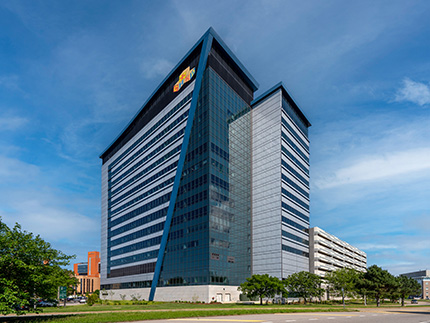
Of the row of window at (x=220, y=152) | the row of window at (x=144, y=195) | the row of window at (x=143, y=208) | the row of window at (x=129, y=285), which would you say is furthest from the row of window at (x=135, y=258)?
the row of window at (x=220, y=152)

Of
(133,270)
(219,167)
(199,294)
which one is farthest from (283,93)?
(133,270)

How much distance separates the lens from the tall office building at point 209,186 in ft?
262

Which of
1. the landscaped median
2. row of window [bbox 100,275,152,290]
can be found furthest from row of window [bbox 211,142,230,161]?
the landscaped median

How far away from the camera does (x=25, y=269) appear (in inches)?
1175

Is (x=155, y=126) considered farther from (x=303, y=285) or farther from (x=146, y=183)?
(x=303, y=285)

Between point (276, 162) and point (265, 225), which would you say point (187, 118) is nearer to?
point (276, 162)

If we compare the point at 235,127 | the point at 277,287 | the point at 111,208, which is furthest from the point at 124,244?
the point at 277,287

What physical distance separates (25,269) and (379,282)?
74.2 m

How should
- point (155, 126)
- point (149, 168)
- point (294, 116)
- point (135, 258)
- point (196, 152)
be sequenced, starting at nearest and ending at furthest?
1. point (196, 152)
2. point (294, 116)
3. point (135, 258)
4. point (149, 168)
5. point (155, 126)

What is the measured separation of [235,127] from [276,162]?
13.6 meters

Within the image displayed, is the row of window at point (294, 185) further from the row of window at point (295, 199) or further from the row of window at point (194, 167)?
the row of window at point (194, 167)

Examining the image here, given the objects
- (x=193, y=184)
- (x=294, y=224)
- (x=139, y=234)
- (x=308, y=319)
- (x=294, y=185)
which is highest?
(x=294, y=185)

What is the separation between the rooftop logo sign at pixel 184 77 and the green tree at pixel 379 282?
6363 cm

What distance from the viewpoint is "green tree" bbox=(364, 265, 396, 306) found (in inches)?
3108
